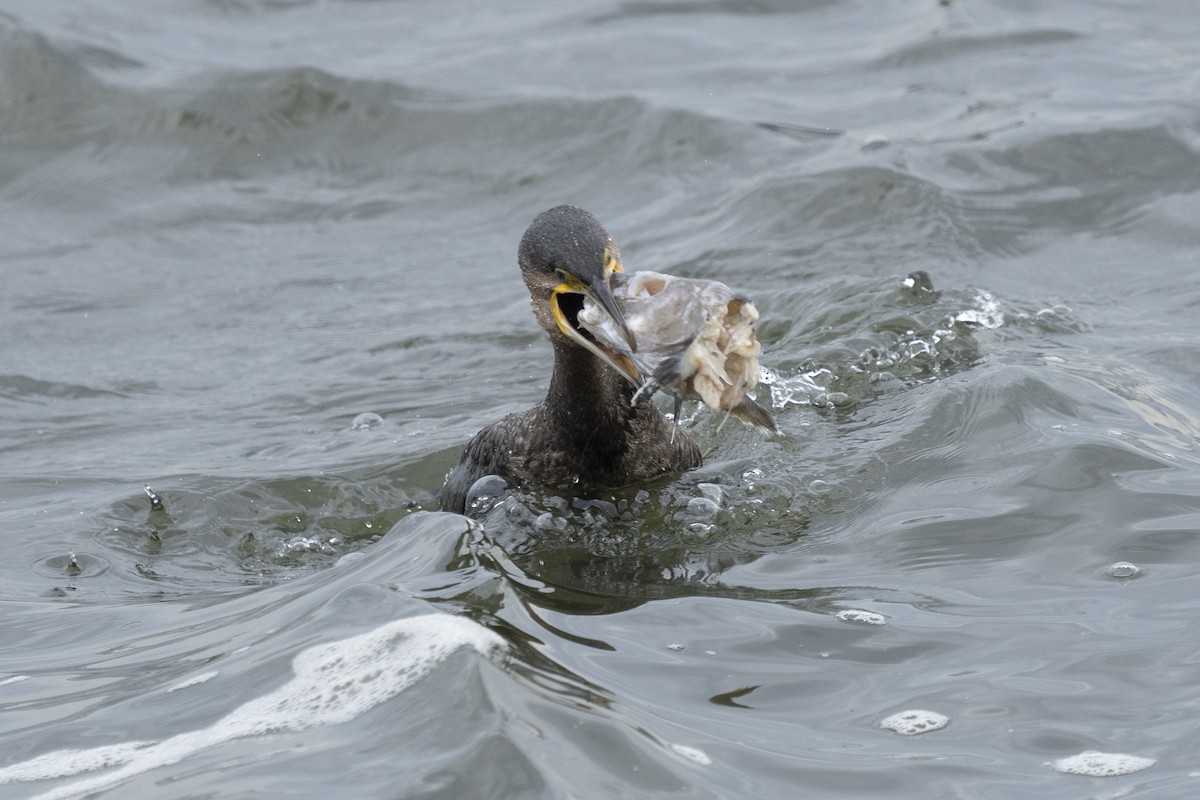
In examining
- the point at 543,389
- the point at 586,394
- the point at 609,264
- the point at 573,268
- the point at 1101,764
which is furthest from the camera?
the point at 543,389

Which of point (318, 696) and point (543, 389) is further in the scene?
point (543, 389)

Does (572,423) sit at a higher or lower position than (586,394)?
lower

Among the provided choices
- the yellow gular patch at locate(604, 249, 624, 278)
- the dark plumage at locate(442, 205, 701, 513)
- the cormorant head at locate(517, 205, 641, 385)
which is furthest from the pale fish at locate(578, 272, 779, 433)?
the dark plumage at locate(442, 205, 701, 513)

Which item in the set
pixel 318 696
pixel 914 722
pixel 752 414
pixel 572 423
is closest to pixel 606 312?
pixel 752 414

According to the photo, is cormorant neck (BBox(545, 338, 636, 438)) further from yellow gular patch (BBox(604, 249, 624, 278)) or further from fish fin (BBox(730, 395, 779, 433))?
fish fin (BBox(730, 395, 779, 433))

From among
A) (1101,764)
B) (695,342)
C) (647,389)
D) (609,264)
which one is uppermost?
(609,264)

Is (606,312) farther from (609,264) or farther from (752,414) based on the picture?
(752,414)

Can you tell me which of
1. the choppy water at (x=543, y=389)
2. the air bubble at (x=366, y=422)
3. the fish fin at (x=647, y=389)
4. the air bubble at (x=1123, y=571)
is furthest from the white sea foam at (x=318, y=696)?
the air bubble at (x=366, y=422)

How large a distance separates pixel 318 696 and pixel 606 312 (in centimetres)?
164

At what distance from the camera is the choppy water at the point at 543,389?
3986mm

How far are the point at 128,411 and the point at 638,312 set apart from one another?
15.3 feet

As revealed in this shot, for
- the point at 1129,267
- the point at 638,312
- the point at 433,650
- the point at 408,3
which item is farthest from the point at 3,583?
the point at 408,3

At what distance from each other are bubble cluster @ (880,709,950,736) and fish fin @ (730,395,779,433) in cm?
134

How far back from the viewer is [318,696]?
13.5ft
